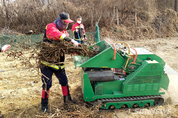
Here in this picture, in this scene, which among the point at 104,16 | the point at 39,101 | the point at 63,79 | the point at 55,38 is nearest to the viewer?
the point at 55,38

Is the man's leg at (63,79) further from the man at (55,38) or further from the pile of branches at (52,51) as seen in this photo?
the pile of branches at (52,51)

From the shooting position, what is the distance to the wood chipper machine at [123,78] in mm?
3391

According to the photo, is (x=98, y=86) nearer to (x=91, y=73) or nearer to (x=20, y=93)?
(x=91, y=73)

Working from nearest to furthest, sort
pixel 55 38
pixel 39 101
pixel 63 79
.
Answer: pixel 55 38 → pixel 63 79 → pixel 39 101

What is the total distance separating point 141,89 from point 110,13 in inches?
436

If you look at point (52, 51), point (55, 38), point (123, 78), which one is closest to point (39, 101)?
point (52, 51)

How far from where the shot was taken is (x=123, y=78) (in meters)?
3.71

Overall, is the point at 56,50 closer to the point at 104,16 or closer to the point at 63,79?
the point at 63,79

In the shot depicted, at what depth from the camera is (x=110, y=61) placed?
342cm

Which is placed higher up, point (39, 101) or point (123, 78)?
point (123, 78)

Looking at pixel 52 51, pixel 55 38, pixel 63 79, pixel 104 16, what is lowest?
pixel 63 79

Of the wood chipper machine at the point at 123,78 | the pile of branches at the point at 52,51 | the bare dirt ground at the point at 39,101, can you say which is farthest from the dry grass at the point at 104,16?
the pile of branches at the point at 52,51

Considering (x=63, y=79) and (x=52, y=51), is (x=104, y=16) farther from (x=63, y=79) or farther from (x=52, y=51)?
(x=52, y=51)

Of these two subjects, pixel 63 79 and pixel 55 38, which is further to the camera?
pixel 63 79
